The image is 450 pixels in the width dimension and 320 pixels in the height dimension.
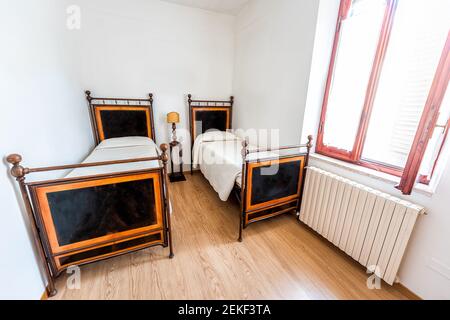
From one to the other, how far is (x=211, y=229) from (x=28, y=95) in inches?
76.9

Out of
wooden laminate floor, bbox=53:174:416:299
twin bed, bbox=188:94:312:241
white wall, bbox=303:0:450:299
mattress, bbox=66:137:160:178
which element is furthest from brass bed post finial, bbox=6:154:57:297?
white wall, bbox=303:0:450:299

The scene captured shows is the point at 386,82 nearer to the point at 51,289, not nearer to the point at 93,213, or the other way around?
the point at 93,213

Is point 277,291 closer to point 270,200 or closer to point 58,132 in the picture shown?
point 270,200

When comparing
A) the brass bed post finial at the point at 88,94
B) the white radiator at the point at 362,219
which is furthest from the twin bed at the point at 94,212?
the white radiator at the point at 362,219

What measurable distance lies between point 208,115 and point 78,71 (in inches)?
75.6

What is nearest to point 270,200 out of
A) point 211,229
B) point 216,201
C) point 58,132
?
point 211,229

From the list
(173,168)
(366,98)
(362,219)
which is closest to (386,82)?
(366,98)

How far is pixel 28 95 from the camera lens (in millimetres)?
1398

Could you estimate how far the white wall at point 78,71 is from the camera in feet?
3.85

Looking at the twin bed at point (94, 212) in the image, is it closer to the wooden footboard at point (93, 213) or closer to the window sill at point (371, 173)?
the wooden footboard at point (93, 213)

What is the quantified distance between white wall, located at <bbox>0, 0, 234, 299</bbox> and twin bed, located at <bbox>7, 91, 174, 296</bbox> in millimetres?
104

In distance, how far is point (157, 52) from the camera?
9.66ft

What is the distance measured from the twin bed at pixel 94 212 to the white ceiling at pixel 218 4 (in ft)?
8.84
